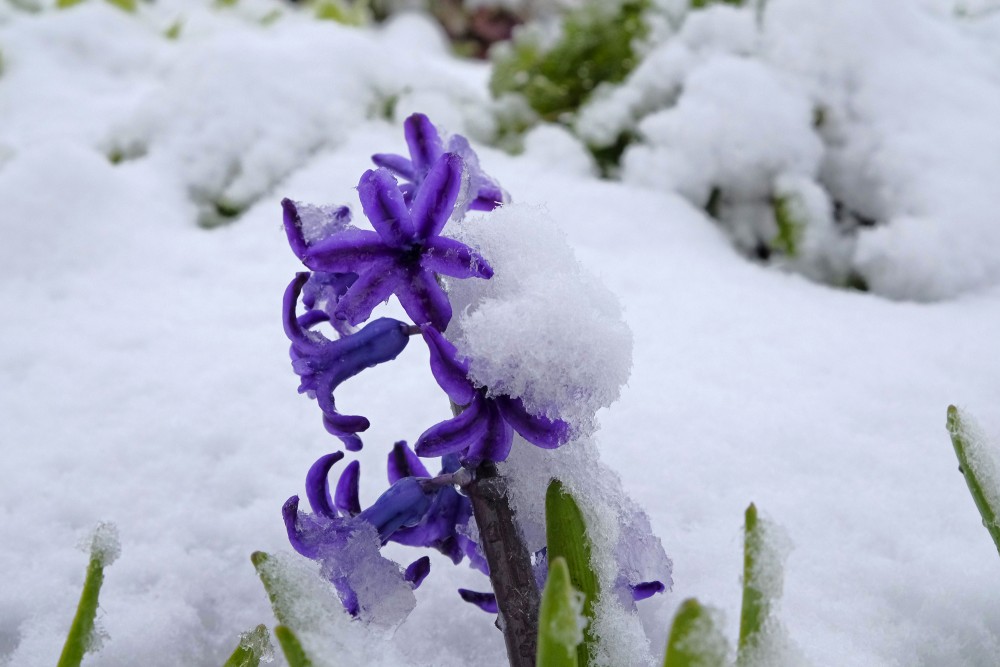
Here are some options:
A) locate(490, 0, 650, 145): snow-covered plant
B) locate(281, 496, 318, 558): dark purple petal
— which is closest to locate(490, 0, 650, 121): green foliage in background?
locate(490, 0, 650, 145): snow-covered plant

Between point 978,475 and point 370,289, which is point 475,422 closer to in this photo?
point 370,289

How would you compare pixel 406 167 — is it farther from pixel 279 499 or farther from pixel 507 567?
pixel 279 499

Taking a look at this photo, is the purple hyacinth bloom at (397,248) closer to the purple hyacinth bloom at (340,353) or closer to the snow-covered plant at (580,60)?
the purple hyacinth bloom at (340,353)

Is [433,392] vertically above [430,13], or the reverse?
[433,392]

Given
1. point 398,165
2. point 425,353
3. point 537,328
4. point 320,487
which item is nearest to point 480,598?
point 320,487

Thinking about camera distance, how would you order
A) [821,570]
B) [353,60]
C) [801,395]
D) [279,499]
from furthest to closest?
[353,60] → [801,395] → [279,499] → [821,570]

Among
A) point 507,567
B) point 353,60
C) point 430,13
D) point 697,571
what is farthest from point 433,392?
point 430,13

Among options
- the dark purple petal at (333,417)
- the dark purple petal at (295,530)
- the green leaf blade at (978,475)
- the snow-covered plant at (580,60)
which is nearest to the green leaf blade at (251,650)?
the dark purple petal at (295,530)
